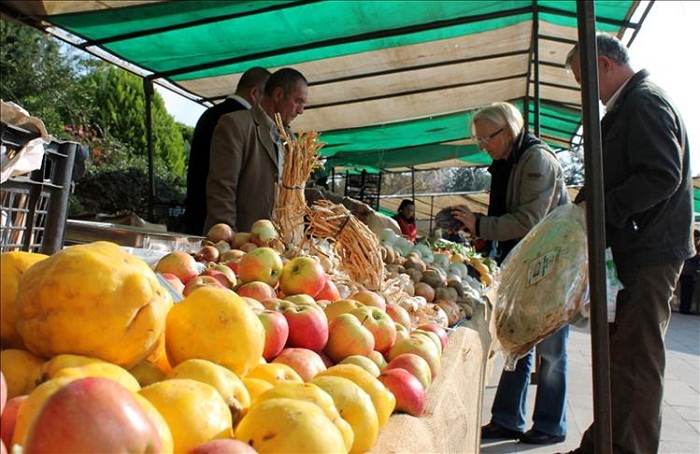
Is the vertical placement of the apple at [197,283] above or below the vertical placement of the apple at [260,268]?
below

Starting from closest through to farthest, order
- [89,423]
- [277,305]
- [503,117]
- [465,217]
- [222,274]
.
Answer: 1. [89,423]
2. [277,305]
3. [222,274]
4. [503,117]
5. [465,217]

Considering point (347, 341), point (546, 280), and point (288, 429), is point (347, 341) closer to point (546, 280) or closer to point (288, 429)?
point (288, 429)

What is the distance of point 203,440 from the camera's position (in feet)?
2.88

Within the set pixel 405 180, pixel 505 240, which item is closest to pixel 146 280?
pixel 505 240

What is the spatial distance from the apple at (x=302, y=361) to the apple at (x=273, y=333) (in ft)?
0.07

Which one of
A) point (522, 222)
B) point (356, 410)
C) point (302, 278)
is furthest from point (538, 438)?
point (356, 410)

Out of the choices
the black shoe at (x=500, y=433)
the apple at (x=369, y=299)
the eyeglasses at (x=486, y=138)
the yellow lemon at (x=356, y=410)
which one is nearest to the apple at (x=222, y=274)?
the apple at (x=369, y=299)

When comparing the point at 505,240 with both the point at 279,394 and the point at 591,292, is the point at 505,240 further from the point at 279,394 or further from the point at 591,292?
the point at 279,394

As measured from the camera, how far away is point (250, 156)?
13.6 ft

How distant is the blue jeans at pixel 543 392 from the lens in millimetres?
4129

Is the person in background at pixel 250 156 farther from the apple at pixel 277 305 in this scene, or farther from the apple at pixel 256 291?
the apple at pixel 277 305

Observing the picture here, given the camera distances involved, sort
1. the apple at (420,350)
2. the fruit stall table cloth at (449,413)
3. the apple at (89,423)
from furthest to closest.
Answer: the apple at (420,350) → the fruit stall table cloth at (449,413) → the apple at (89,423)

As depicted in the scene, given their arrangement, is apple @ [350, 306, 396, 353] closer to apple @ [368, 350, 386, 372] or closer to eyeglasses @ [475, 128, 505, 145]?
apple @ [368, 350, 386, 372]

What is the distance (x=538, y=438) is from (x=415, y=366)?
2890mm
